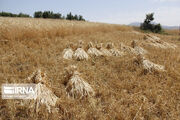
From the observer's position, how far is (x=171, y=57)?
138 inches

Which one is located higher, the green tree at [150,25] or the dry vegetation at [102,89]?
the green tree at [150,25]

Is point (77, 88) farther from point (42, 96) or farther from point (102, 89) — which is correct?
point (42, 96)

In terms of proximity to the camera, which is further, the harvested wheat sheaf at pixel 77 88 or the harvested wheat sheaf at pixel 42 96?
the harvested wheat sheaf at pixel 77 88

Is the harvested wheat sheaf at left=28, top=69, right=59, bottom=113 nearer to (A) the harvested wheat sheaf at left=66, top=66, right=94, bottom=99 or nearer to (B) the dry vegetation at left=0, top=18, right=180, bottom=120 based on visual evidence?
(B) the dry vegetation at left=0, top=18, right=180, bottom=120

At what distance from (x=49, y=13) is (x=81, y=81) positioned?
27.0 meters

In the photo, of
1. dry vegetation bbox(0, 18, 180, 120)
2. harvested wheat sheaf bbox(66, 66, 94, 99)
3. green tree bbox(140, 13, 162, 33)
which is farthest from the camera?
green tree bbox(140, 13, 162, 33)

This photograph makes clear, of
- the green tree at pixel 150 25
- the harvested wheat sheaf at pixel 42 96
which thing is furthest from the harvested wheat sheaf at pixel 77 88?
the green tree at pixel 150 25

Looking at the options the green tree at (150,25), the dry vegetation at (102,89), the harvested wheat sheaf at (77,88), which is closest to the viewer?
the dry vegetation at (102,89)

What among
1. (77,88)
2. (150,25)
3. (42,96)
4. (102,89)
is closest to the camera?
(42,96)

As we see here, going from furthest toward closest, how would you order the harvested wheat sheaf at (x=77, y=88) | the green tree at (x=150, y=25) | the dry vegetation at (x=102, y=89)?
the green tree at (x=150, y=25) < the harvested wheat sheaf at (x=77, y=88) < the dry vegetation at (x=102, y=89)

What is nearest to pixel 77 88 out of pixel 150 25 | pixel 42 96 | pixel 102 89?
pixel 102 89

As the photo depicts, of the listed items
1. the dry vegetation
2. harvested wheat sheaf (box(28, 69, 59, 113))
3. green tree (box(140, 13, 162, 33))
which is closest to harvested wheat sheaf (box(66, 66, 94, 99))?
the dry vegetation

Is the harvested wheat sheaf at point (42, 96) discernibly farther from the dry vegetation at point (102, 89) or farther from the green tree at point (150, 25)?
the green tree at point (150, 25)

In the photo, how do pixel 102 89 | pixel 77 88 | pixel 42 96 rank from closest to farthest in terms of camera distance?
pixel 42 96, pixel 77 88, pixel 102 89
